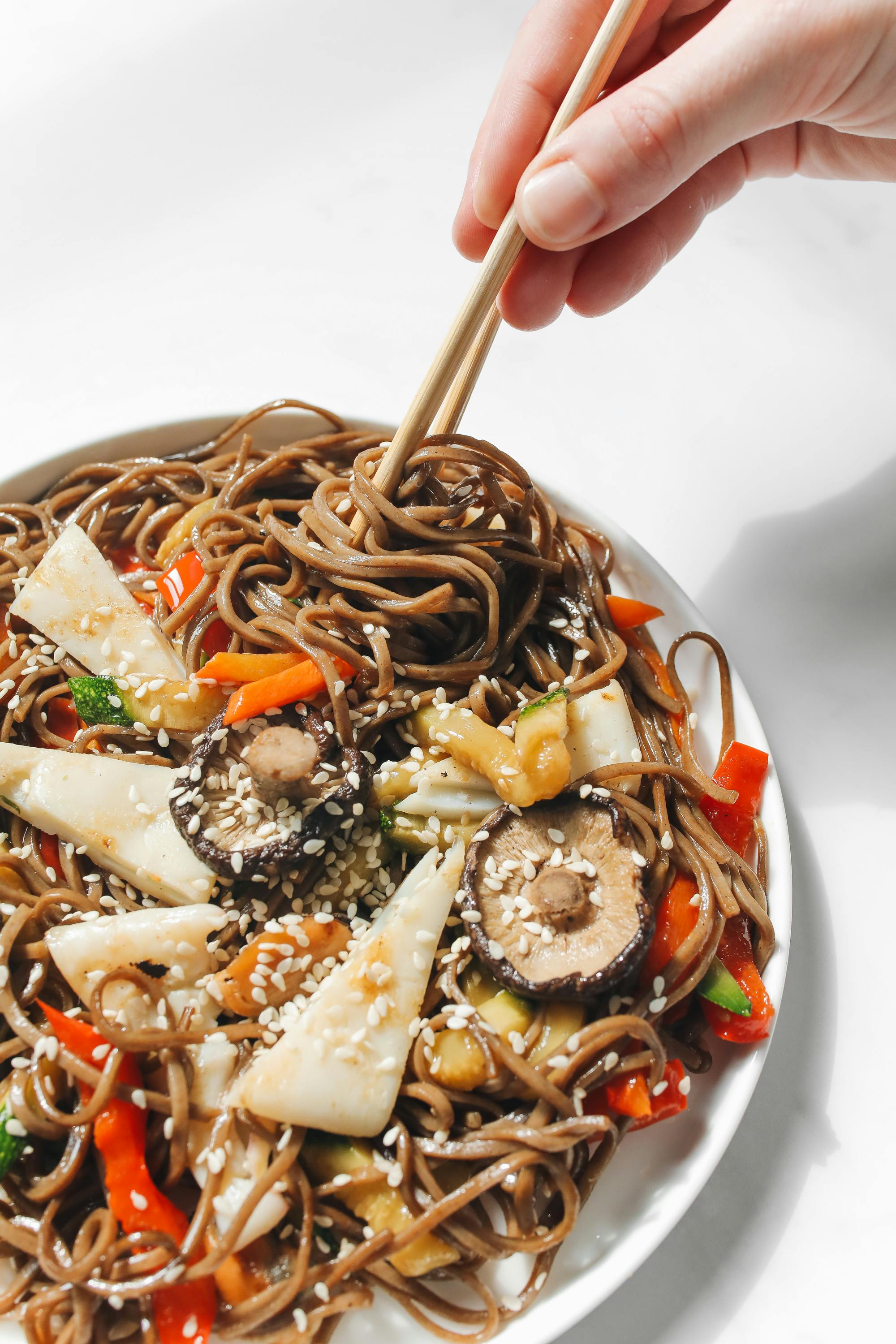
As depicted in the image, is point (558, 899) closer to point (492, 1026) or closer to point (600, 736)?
point (492, 1026)

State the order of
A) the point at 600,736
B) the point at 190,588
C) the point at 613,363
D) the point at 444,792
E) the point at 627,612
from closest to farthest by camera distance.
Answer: the point at 444,792, the point at 600,736, the point at 190,588, the point at 627,612, the point at 613,363

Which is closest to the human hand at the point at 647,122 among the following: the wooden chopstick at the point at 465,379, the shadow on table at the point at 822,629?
the wooden chopstick at the point at 465,379

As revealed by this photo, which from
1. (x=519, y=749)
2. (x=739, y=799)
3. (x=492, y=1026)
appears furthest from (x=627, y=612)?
(x=492, y=1026)

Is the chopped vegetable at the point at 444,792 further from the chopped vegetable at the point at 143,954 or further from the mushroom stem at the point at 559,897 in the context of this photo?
the chopped vegetable at the point at 143,954

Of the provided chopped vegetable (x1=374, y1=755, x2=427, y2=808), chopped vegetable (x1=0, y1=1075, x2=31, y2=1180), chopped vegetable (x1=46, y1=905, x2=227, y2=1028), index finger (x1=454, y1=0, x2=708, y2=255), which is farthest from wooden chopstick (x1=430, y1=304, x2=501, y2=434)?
chopped vegetable (x1=0, y1=1075, x2=31, y2=1180)

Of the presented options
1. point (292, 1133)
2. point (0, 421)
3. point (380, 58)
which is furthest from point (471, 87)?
point (292, 1133)

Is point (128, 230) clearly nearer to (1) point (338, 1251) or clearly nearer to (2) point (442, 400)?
(2) point (442, 400)

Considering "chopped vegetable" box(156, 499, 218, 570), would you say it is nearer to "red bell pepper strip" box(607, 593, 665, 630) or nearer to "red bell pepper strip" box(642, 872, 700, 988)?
"red bell pepper strip" box(607, 593, 665, 630)
